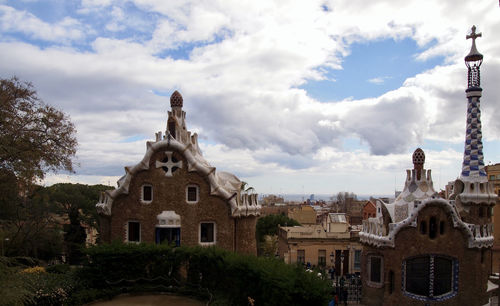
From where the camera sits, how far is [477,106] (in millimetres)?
24609

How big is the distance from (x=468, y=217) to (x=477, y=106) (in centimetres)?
657

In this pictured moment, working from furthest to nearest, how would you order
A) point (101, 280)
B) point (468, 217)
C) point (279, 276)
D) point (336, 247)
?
point (336, 247)
point (468, 217)
point (101, 280)
point (279, 276)

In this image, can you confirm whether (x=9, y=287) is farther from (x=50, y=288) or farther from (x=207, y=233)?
(x=207, y=233)

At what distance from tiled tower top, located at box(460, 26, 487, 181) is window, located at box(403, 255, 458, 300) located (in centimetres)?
601

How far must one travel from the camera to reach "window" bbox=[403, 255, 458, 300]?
21344mm

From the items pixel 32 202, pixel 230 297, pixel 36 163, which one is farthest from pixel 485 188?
pixel 32 202

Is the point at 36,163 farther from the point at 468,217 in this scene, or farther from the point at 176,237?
the point at 468,217

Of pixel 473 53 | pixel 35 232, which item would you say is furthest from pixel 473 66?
pixel 35 232

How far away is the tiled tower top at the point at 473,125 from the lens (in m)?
24.5

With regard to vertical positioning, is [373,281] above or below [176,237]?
below

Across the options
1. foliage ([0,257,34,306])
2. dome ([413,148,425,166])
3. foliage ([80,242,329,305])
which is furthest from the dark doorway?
dome ([413,148,425,166])

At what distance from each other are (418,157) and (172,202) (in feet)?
45.7

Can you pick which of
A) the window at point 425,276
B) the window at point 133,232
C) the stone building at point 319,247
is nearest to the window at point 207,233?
the window at point 133,232

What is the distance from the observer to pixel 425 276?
2142cm
